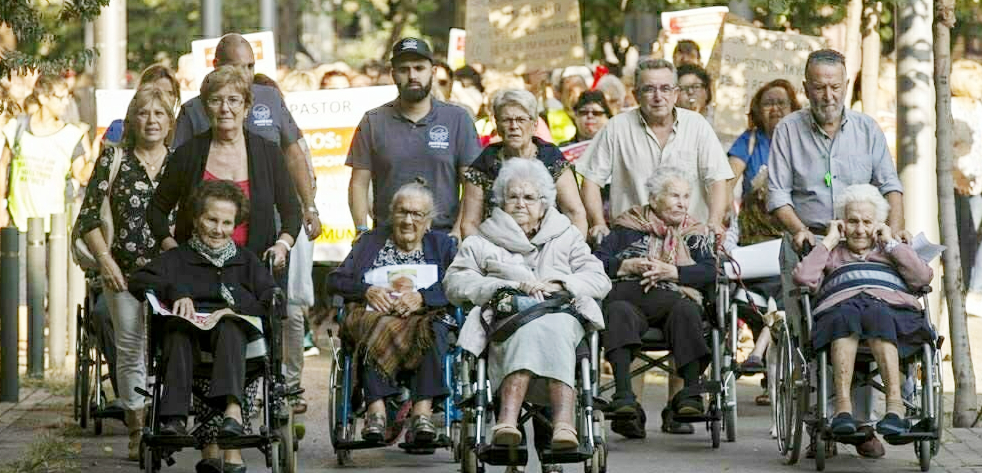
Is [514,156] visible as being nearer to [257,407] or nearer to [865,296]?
[865,296]

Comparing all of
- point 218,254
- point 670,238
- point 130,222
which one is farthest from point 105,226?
point 670,238

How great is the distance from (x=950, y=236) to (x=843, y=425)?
2322 mm

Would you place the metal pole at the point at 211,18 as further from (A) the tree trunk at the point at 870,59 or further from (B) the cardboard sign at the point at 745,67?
(A) the tree trunk at the point at 870,59

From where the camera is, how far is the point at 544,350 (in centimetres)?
1052

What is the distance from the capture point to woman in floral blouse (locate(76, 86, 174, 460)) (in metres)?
12.0

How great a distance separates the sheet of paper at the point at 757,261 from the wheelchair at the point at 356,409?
289 cm

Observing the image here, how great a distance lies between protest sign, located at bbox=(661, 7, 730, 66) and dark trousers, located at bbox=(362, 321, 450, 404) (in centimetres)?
844

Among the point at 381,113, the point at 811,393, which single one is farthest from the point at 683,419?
the point at 381,113

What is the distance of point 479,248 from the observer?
36.2ft

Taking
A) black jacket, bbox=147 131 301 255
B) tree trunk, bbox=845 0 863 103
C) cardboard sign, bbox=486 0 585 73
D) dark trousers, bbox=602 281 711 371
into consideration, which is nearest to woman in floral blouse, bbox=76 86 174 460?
black jacket, bbox=147 131 301 255

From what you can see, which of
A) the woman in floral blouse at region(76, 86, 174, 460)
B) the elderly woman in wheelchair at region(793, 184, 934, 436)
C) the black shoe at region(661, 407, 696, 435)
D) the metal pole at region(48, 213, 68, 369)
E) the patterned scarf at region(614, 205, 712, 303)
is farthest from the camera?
the metal pole at region(48, 213, 68, 369)

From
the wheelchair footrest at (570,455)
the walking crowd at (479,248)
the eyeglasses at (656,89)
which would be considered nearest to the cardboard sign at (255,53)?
the walking crowd at (479,248)

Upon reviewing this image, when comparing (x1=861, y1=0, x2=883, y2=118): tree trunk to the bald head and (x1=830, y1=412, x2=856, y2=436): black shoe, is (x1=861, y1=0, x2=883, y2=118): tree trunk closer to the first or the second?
the bald head

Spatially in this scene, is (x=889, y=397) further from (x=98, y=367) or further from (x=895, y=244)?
(x=98, y=367)
